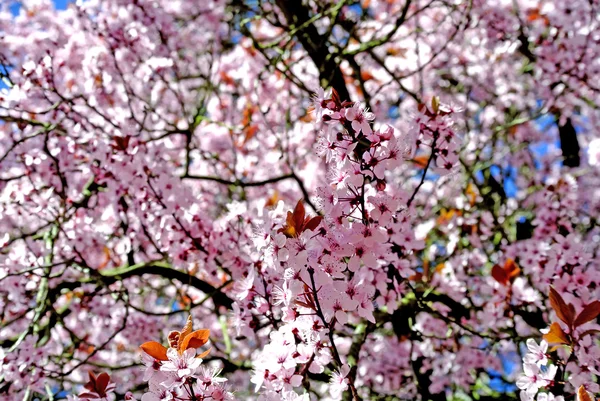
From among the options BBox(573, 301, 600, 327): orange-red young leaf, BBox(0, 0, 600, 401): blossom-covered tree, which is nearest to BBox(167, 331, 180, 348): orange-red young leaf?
BBox(0, 0, 600, 401): blossom-covered tree

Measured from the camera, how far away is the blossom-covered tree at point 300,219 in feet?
5.89

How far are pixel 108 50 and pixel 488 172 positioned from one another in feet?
11.4

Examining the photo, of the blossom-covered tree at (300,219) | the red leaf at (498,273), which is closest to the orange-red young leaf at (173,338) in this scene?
the blossom-covered tree at (300,219)

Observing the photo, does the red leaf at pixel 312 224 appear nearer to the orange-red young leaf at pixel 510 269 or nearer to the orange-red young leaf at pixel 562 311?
the orange-red young leaf at pixel 562 311

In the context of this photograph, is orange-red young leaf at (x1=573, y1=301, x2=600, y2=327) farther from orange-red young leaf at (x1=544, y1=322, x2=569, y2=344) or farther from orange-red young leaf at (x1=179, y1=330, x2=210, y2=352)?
orange-red young leaf at (x1=179, y1=330, x2=210, y2=352)

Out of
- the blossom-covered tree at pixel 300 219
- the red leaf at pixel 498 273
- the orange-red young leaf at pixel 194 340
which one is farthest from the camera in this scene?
the red leaf at pixel 498 273

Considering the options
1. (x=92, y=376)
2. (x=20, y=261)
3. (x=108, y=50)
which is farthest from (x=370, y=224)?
(x=108, y=50)

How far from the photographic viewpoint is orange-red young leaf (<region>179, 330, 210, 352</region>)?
65.0 inches

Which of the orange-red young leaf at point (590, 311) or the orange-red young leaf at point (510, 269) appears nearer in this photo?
the orange-red young leaf at point (590, 311)

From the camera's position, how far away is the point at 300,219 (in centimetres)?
170

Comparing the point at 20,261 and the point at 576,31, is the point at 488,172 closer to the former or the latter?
the point at 576,31

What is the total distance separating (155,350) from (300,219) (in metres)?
0.60

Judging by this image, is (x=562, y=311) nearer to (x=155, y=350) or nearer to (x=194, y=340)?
(x=194, y=340)

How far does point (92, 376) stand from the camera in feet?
6.18
